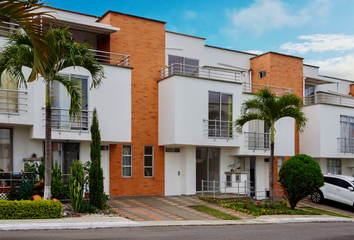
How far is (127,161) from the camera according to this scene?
20812 millimetres

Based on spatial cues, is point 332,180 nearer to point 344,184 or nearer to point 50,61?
point 344,184

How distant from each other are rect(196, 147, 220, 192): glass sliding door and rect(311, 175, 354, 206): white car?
5900 mm

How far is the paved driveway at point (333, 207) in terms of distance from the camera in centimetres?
2153

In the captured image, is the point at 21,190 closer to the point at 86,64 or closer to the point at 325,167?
the point at 86,64

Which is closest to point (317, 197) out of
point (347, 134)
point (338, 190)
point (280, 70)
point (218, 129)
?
point (338, 190)

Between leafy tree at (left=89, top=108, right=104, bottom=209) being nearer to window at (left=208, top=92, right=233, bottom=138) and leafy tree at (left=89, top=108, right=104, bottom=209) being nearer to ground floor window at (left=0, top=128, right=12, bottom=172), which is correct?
ground floor window at (left=0, top=128, right=12, bottom=172)

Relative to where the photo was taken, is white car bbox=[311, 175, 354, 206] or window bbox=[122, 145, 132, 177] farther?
white car bbox=[311, 175, 354, 206]

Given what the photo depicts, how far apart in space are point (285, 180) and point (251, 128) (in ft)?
16.7

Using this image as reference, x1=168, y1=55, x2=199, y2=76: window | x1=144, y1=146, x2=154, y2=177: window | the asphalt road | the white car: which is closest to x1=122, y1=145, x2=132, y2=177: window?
x1=144, y1=146, x2=154, y2=177: window

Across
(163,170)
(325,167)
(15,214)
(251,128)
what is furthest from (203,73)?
(15,214)

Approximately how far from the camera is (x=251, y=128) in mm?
23812

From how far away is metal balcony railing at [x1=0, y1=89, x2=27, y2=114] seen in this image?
53.5ft

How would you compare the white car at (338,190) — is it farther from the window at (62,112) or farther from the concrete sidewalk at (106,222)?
the window at (62,112)

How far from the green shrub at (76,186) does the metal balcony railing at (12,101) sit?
3.70 meters
